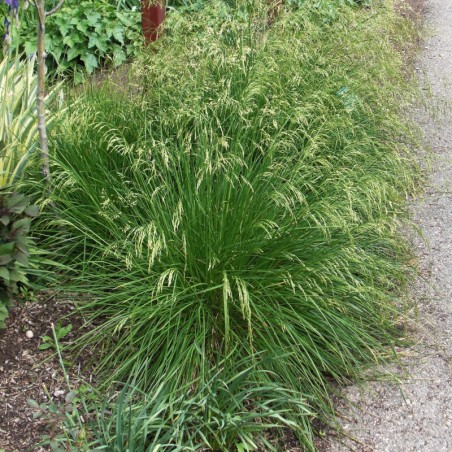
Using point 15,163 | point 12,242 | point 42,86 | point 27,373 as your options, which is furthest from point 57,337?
point 42,86

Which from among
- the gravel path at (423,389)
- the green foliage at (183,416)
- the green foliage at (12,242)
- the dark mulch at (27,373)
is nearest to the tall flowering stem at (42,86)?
the green foliage at (12,242)

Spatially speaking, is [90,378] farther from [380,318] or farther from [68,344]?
[380,318]

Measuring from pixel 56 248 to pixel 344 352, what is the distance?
1513mm

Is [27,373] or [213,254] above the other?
[213,254]

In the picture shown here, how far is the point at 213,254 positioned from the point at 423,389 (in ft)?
3.73

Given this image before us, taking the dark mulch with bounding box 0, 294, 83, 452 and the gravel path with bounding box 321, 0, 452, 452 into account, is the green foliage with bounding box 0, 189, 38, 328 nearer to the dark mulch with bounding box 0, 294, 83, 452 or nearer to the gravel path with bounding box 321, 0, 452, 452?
the dark mulch with bounding box 0, 294, 83, 452

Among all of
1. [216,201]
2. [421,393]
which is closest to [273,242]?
[216,201]

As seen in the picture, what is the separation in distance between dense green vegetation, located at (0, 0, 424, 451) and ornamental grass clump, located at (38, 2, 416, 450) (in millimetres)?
12

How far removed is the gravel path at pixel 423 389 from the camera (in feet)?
8.84

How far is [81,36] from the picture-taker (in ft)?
18.3

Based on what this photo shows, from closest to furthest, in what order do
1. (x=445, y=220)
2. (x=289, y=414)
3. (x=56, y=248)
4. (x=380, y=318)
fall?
(x=289, y=414), (x=380, y=318), (x=56, y=248), (x=445, y=220)

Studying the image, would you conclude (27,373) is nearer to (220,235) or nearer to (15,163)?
(220,235)

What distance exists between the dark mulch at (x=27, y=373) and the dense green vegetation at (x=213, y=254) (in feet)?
0.47

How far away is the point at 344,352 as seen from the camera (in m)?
2.94
